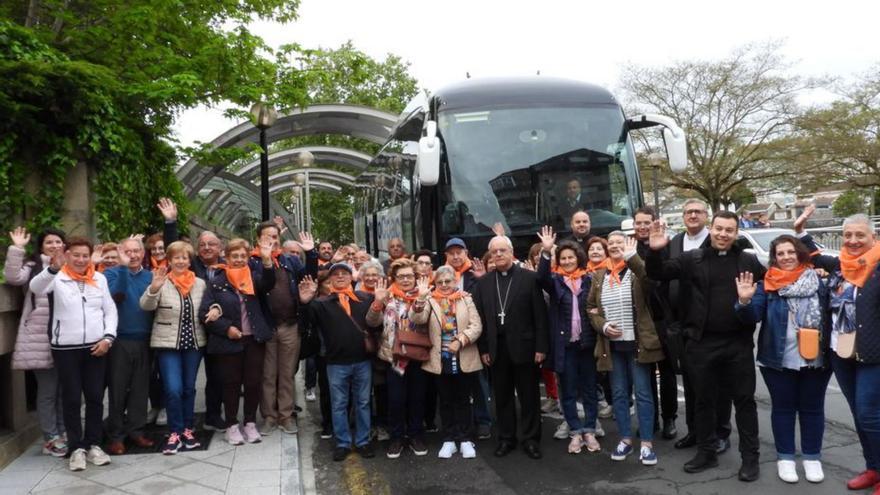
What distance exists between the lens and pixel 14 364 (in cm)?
571

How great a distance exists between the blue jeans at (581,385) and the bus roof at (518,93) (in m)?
4.22

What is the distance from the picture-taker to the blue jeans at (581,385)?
238 inches

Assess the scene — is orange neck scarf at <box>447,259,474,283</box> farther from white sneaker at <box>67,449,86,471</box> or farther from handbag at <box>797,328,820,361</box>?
white sneaker at <box>67,449,86,471</box>

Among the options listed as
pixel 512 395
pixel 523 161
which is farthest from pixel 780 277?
pixel 523 161

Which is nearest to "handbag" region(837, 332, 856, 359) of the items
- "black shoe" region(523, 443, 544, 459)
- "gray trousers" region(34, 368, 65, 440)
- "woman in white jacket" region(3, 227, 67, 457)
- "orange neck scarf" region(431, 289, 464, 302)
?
"black shoe" region(523, 443, 544, 459)

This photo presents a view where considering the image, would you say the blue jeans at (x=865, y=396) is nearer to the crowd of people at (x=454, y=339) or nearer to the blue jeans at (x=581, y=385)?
the crowd of people at (x=454, y=339)

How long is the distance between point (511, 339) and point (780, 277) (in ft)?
6.81

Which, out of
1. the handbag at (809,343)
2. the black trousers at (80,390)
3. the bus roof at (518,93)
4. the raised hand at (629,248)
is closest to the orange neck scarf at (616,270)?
the raised hand at (629,248)

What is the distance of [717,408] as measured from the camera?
18.3ft

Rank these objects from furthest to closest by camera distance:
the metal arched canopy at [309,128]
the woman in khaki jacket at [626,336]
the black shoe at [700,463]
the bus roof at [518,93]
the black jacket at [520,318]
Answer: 1. the metal arched canopy at [309,128]
2. the bus roof at [518,93]
3. the black jacket at [520,318]
4. the woman in khaki jacket at [626,336]
5. the black shoe at [700,463]

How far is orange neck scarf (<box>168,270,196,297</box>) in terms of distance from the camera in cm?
622

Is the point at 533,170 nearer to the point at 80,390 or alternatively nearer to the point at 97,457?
the point at 80,390

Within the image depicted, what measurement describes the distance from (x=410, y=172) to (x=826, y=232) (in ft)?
53.8

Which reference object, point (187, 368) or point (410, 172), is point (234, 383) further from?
point (410, 172)
